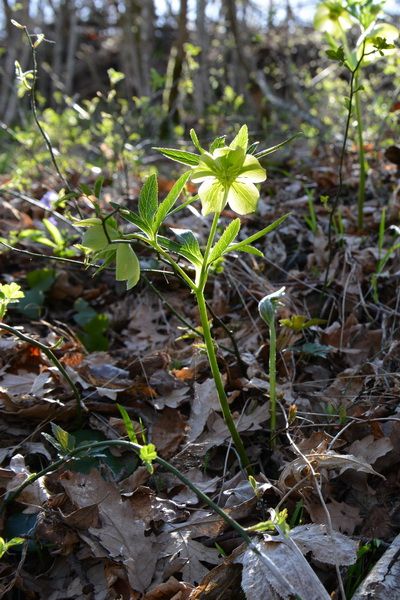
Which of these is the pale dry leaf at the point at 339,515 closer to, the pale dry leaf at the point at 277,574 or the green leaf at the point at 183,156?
the pale dry leaf at the point at 277,574

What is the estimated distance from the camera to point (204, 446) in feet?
5.41

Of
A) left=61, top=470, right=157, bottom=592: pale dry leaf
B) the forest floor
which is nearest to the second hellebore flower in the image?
the forest floor

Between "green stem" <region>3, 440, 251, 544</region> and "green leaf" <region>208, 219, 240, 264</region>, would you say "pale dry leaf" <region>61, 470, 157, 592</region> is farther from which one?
"green leaf" <region>208, 219, 240, 264</region>

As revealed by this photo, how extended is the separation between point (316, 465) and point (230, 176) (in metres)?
0.71

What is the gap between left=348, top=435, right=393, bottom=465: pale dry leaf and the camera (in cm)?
148

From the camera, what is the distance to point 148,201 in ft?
3.93

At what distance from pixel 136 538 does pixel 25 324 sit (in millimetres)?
1142

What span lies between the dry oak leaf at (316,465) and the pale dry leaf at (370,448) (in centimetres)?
9

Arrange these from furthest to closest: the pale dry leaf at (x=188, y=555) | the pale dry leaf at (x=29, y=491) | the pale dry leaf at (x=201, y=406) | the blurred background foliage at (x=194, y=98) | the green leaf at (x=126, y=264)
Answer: the blurred background foliage at (x=194, y=98)
the pale dry leaf at (x=201, y=406)
the pale dry leaf at (x=29, y=491)
the pale dry leaf at (x=188, y=555)
the green leaf at (x=126, y=264)

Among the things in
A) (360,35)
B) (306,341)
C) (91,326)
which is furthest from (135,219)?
(360,35)

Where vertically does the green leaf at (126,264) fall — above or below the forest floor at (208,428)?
above

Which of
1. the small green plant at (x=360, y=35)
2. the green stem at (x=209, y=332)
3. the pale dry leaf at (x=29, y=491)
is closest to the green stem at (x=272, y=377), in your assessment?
the green stem at (x=209, y=332)

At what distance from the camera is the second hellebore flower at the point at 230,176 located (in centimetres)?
107

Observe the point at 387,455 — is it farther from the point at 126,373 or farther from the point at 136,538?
the point at 126,373
